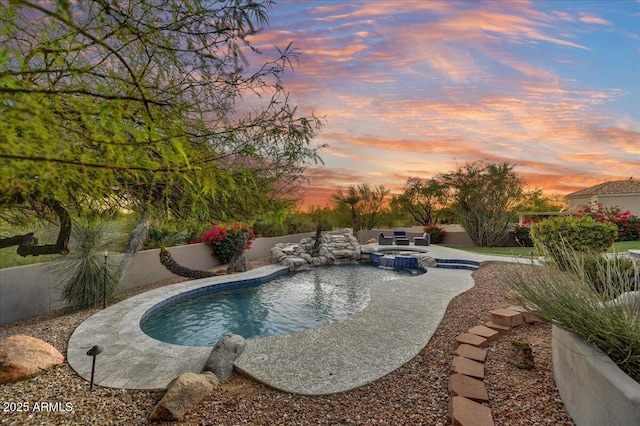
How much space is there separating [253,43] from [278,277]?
9.00m

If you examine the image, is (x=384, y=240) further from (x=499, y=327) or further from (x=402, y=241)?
(x=499, y=327)

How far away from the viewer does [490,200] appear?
717 inches

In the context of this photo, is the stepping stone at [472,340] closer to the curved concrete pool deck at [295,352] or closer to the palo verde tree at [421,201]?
the curved concrete pool deck at [295,352]

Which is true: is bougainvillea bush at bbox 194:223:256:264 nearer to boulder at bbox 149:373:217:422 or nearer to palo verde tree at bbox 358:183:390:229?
boulder at bbox 149:373:217:422

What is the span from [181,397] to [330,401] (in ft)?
4.53

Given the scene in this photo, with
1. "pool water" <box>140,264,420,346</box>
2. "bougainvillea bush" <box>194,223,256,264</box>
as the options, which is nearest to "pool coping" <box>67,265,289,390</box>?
"pool water" <box>140,264,420,346</box>

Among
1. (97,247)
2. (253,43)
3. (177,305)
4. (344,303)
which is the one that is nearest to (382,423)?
(253,43)

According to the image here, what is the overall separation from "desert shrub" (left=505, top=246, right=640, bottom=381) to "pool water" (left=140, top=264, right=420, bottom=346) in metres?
3.94

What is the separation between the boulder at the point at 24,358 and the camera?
340cm

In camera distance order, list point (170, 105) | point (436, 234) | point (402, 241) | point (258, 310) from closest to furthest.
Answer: point (170, 105), point (258, 310), point (402, 241), point (436, 234)

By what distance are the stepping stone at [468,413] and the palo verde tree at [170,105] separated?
219cm

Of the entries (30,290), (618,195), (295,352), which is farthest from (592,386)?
(618,195)

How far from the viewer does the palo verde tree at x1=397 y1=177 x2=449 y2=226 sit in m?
24.6

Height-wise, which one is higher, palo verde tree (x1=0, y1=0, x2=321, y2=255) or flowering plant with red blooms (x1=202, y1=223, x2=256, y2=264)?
palo verde tree (x1=0, y1=0, x2=321, y2=255)
